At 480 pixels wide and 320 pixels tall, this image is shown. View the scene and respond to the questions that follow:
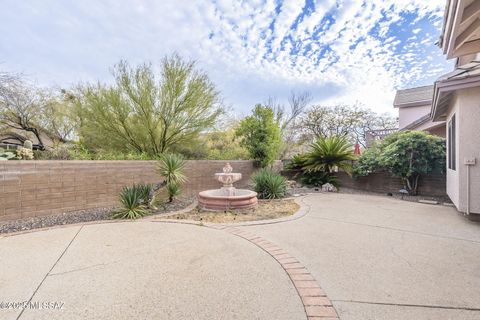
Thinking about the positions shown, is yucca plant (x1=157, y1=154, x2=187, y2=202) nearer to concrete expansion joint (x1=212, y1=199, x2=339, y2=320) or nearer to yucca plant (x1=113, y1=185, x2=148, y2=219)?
yucca plant (x1=113, y1=185, x2=148, y2=219)

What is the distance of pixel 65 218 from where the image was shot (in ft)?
17.6

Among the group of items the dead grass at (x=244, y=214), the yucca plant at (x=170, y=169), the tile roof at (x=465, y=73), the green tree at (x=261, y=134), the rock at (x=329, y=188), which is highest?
the tile roof at (x=465, y=73)

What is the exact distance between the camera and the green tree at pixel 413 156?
26.2ft

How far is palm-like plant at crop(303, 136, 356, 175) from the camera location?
32.1 feet

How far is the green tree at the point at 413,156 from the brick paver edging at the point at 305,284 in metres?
6.91

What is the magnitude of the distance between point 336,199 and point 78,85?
1161 centimetres

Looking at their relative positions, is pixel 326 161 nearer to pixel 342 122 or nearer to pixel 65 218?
pixel 65 218

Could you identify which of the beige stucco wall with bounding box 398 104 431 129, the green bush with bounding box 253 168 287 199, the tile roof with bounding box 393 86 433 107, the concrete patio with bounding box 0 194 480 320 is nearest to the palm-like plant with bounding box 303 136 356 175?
the green bush with bounding box 253 168 287 199

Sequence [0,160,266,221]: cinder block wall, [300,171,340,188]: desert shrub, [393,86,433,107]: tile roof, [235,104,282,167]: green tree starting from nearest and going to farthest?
[0,160,266,221]: cinder block wall → [235,104,282,167]: green tree → [300,171,340,188]: desert shrub → [393,86,433,107]: tile roof

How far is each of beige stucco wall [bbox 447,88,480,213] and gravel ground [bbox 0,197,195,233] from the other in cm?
665

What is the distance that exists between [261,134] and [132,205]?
6.08 metres

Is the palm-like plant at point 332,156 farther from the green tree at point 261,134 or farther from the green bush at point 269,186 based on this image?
the green bush at point 269,186

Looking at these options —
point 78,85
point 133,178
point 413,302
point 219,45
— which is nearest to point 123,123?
point 133,178

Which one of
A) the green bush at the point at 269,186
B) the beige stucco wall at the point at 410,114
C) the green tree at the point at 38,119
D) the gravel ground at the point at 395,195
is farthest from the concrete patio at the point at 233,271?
the beige stucco wall at the point at 410,114
